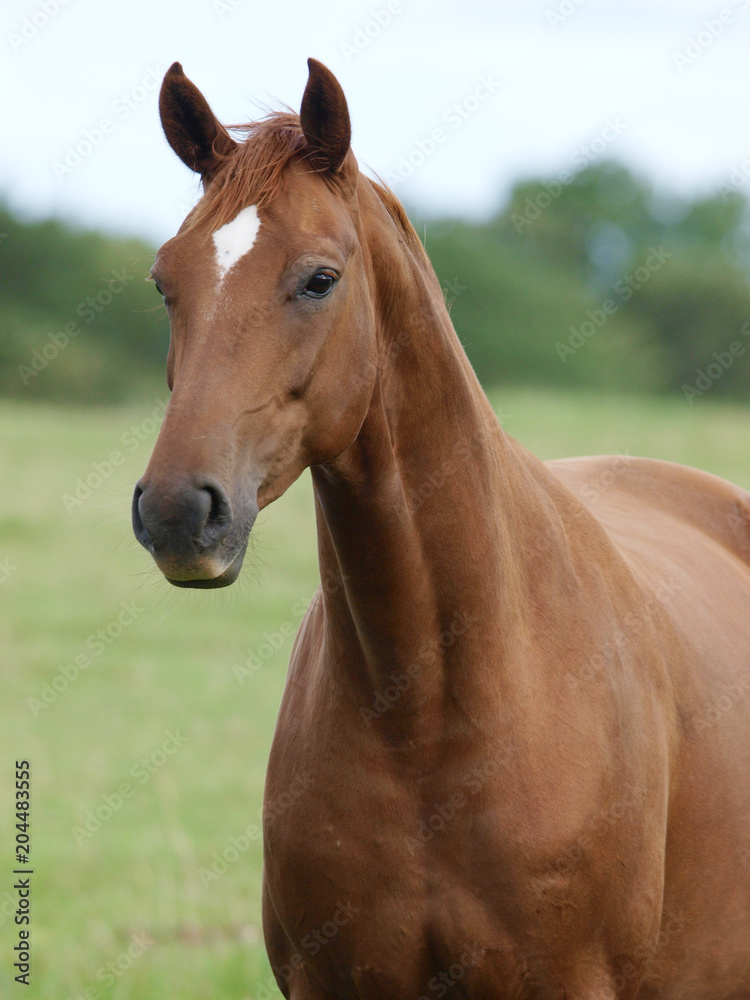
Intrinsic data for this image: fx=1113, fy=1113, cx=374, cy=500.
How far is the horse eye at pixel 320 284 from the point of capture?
206 centimetres

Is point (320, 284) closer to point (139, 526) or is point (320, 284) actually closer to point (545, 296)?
point (139, 526)

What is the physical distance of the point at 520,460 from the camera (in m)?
2.68

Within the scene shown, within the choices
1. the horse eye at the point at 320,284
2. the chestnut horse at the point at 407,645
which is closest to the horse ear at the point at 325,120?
the chestnut horse at the point at 407,645

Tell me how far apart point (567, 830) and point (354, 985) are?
1.98 feet

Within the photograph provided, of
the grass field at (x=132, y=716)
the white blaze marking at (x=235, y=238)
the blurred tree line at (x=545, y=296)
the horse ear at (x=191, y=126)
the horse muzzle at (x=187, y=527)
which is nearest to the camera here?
the horse muzzle at (x=187, y=527)

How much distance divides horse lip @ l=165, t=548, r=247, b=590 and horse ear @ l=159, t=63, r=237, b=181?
880mm

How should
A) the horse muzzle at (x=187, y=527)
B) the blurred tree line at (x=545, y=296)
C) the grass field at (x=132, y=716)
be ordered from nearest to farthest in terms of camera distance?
1. the horse muzzle at (x=187, y=527)
2. the grass field at (x=132, y=716)
3. the blurred tree line at (x=545, y=296)

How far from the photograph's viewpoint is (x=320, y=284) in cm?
207

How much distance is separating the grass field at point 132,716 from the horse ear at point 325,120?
794 mm

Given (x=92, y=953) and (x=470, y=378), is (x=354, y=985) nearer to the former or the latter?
(x=470, y=378)

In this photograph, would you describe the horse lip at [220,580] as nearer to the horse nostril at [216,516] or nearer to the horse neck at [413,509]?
the horse nostril at [216,516]

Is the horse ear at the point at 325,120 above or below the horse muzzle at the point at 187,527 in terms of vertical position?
above

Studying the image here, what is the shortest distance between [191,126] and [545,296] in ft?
117

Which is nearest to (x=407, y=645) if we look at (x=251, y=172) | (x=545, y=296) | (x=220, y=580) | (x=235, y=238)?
(x=220, y=580)
